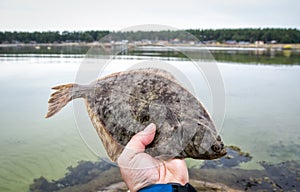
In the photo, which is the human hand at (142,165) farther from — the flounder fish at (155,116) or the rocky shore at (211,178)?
the rocky shore at (211,178)

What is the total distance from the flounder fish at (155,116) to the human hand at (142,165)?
0.29 ft

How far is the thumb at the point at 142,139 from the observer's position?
8.49ft

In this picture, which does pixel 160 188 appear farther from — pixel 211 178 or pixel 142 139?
pixel 211 178

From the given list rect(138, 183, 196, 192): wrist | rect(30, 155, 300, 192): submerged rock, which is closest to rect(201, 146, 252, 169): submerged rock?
rect(30, 155, 300, 192): submerged rock

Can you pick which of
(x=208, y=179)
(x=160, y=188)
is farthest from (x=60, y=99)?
(x=208, y=179)

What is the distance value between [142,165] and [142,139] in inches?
9.9

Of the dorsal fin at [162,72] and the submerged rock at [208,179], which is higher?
the dorsal fin at [162,72]

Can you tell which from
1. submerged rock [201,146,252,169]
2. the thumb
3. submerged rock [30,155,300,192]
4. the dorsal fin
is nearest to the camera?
the thumb

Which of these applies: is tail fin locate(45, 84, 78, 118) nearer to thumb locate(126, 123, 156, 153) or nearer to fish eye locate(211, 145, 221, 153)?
thumb locate(126, 123, 156, 153)

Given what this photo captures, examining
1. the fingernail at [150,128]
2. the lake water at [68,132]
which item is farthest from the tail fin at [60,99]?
the fingernail at [150,128]

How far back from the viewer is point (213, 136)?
2.71m

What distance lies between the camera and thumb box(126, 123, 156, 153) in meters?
2.59

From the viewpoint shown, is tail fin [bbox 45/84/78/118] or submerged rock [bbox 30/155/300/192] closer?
tail fin [bbox 45/84/78/118]

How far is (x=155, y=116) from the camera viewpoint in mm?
2699
